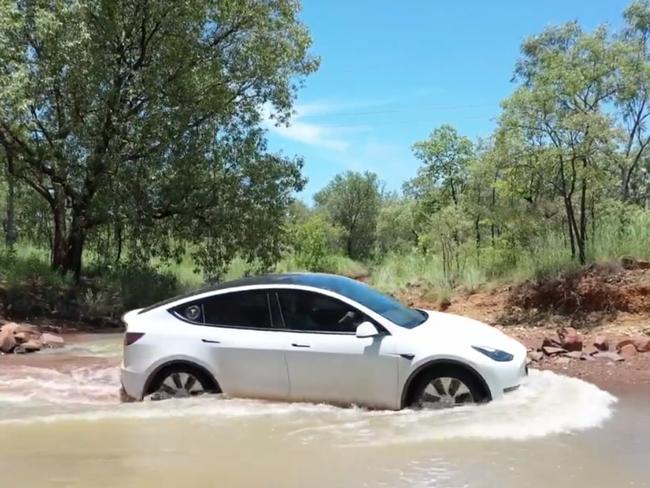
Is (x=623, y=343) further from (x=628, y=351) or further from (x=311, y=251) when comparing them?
(x=311, y=251)

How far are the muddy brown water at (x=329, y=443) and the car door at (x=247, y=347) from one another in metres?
0.16

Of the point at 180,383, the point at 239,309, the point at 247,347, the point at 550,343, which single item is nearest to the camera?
the point at 247,347

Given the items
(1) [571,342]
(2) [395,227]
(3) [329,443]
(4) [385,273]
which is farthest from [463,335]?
(2) [395,227]

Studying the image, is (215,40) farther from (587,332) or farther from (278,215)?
(587,332)

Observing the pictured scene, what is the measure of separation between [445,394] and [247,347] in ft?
6.74

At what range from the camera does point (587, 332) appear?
13.3 meters

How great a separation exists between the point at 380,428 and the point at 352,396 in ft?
2.04

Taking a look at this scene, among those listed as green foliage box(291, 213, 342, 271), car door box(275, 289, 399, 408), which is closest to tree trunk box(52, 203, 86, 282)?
green foliage box(291, 213, 342, 271)

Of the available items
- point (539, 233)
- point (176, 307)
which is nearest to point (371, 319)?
point (176, 307)

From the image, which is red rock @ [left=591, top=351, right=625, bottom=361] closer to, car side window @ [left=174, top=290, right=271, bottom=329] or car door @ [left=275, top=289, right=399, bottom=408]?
car door @ [left=275, top=289, right=399, bottom=408]

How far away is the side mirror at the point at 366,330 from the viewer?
6.86 metres

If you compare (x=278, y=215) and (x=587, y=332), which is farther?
(x=278, y=215)

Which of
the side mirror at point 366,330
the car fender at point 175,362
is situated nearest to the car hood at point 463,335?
the side mirror at point 366,330

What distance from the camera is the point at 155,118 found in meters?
18.8
